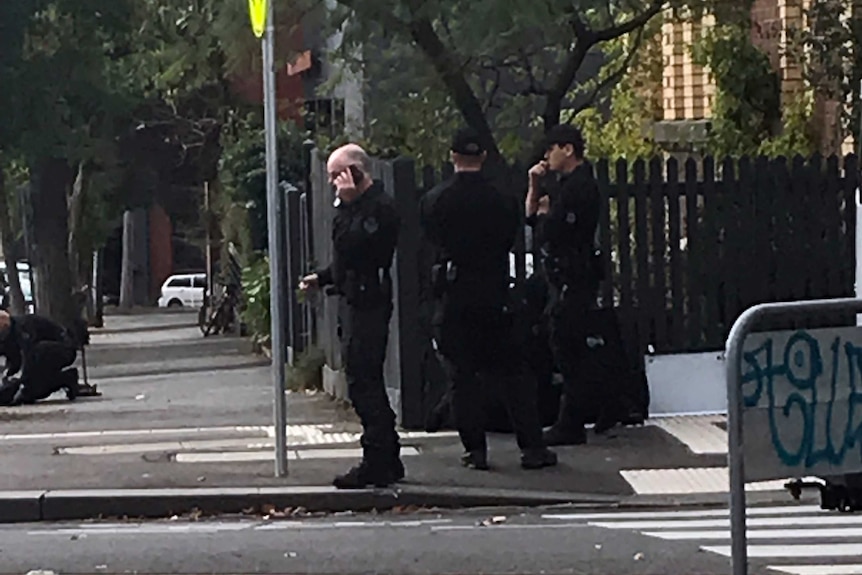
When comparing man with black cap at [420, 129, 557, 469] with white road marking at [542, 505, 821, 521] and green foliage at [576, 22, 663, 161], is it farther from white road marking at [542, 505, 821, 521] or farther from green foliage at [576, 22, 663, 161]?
green foliage at [576, 22, 663, 161]

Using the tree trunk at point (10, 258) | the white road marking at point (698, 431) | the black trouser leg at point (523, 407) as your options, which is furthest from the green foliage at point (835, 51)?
the tree trunk at point (10, 258)

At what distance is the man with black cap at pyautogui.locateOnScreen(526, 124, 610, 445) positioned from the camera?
1202 centimetres

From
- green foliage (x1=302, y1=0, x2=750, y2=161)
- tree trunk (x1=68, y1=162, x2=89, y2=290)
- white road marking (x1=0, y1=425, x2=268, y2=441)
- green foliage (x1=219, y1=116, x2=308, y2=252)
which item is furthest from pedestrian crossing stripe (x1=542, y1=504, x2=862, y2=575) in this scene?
tree trunk (x1=68, y1=162, x2=89, y2=290)

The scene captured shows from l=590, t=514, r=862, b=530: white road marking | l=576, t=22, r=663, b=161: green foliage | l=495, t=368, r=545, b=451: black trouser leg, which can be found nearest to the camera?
l=590, t=514, r=862, b=530: white road marking

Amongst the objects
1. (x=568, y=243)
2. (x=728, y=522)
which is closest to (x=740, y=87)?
(x=568, y=243)

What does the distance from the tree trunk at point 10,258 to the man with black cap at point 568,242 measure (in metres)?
26.6

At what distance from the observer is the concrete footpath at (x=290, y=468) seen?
10.9m

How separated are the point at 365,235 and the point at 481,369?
3.83 feet

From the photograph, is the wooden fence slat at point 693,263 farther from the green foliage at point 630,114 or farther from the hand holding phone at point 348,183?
the green foliage at point 630,114

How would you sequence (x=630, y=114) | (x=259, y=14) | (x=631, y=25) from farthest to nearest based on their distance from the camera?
(x=630, y=114) < (x=631, y=25) < (x=259, y=14)

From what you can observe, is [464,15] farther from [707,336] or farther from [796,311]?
[796,311]

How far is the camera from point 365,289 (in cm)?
1072

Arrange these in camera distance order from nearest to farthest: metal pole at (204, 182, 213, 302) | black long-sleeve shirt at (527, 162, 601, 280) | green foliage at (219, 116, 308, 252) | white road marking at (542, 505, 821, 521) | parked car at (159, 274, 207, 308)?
white road marking at (542, 505, 821, 521) < black long-sleeve shirt at (527, 162, 601, 280) < green foliage at (219, 116, 308, 252) < metal pole at (204, 182, 213, 302) < parked car at (159, 274, 207, 308)

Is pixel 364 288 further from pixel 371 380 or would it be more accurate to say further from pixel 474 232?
pixel 474 232
